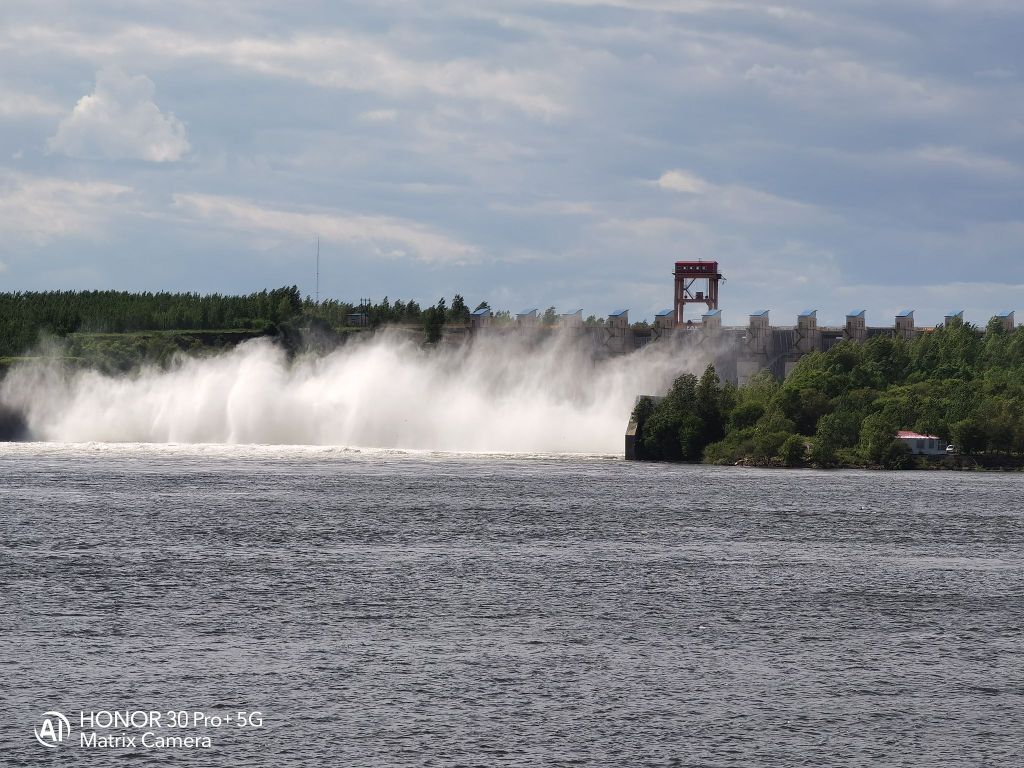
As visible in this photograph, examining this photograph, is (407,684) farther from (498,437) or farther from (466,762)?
(498,437)

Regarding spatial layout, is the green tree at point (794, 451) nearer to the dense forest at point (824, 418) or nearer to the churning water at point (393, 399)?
the dense forest at point (824, 418)

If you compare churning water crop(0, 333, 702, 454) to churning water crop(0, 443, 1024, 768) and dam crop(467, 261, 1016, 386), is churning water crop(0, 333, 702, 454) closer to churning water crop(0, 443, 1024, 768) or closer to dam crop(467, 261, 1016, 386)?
dam crop(467, 261, 1016, 386)

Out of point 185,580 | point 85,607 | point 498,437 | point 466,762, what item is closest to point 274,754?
point 466,762

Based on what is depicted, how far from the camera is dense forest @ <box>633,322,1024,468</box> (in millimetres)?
128000

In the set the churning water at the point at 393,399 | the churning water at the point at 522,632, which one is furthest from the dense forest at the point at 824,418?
the churning water at the point at 522,632

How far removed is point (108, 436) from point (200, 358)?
2247cm

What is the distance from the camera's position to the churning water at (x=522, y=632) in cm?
2625

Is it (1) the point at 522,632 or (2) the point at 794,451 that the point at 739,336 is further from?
(1) the point at 522,632

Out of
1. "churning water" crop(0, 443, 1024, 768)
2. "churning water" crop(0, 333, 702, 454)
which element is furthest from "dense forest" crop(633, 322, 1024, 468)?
"churning water" crop(0, 443, 1024, 768)

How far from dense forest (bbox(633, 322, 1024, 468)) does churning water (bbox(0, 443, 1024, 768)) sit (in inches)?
2068

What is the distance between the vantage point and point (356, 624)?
3753 centimetres

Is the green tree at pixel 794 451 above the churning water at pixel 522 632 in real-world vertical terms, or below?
above

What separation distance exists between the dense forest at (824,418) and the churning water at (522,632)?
172 feet

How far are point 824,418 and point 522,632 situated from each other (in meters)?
100
